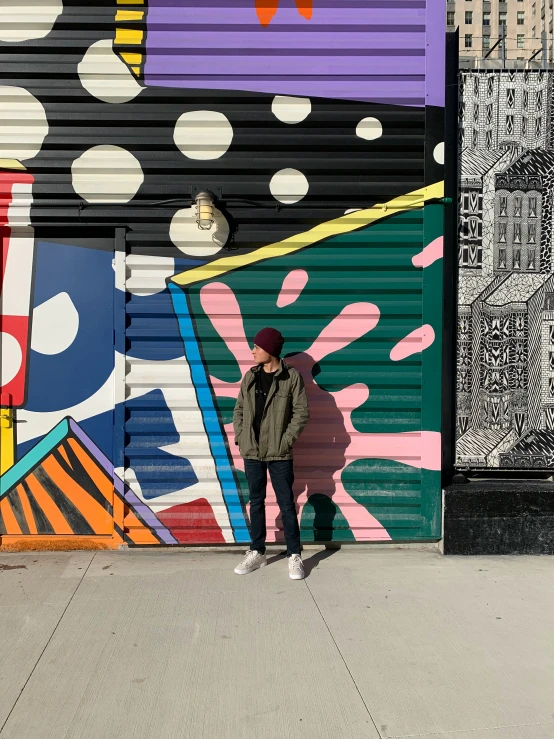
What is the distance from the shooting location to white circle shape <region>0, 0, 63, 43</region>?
5242mm

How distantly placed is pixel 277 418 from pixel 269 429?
107 millimetres

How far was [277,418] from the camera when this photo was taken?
481 cm

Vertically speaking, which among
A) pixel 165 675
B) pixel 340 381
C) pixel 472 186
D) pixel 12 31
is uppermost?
pixel 12 31

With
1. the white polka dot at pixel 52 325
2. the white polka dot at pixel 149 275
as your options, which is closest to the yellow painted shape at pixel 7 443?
the white polka dot at pixel 52 325

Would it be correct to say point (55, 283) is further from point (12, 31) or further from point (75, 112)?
point (12, 31)

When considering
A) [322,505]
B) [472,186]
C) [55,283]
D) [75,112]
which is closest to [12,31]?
[75,112]

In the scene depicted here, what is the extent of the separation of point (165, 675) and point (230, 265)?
3.17 metres

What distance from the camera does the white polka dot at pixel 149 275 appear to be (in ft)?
17.4

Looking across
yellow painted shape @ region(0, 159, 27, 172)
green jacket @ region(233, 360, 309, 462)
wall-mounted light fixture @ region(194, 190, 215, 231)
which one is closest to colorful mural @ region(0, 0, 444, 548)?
yellow painted shape @ region(0, 159, 27, 172)

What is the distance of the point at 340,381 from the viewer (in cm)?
536

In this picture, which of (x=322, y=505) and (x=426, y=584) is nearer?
(x=426, y=584)

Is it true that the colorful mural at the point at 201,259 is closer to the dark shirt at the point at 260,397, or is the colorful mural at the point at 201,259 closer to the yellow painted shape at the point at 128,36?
the yellow painted shape at the point at 128,36

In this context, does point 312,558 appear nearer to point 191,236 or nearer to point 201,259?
point 201,259

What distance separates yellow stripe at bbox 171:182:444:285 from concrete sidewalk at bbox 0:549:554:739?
2.43 meters
